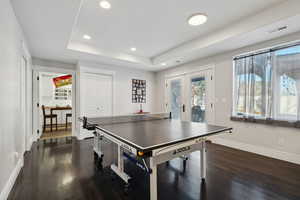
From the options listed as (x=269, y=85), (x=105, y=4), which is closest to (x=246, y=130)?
(x=269, y=85)

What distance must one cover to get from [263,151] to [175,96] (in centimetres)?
303

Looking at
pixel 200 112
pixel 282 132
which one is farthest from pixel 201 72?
pixel 282 132

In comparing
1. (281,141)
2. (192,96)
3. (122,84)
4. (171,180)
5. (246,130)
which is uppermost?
(122,84)

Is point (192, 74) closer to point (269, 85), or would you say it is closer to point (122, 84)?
point (269, 85)

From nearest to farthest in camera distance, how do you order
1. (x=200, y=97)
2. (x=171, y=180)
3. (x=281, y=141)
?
(x=171, y=180)
(x=281, y=141)
(x=200, y=97)

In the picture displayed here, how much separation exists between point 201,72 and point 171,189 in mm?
3451

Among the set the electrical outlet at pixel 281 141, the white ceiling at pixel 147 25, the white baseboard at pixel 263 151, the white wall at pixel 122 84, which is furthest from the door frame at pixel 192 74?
the electrical outlet at pixel 281 141

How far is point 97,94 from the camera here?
456 centimetres

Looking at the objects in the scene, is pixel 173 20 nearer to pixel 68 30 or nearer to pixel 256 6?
pixel 256 6

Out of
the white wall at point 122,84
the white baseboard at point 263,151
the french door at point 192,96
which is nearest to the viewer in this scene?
the white baseboard at point 263,151

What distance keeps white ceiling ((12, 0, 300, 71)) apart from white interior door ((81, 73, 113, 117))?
79 cm

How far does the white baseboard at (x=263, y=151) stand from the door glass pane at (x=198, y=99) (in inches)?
36.2

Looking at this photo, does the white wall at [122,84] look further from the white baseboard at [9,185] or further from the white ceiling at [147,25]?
the white baseboard at [9,185]

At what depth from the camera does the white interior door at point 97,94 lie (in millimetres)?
4316
